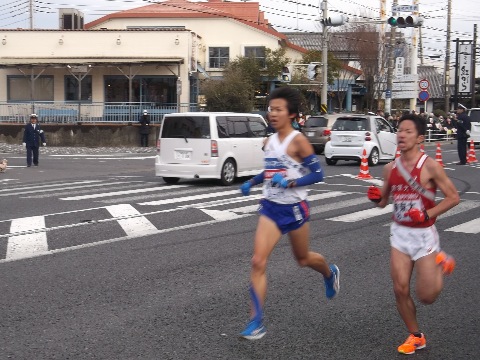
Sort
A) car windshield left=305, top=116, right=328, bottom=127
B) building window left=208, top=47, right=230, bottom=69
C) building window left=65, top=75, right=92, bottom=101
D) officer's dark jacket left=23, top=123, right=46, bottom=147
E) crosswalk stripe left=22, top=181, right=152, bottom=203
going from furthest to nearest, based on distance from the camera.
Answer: building window left=208, top=47, right=230, bottom=69 < building window left=65, top=75, right=92, bottom=101 < car windshield left=305, top=116, right=328, bottom=127 < officer's dark jacket left=23, top=123, right=46, bottom=147 < crosswalk stripe left=22, top=181, right=152, bottom=203

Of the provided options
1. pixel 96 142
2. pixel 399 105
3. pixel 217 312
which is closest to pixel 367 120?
pixel 96 142

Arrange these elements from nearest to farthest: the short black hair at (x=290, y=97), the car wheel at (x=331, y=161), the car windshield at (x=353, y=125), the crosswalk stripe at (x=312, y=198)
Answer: the short black hair at (x=290, y=97) → the crosswalk stripe at (x=312, y=198) → the car windshield at (x=353, y=125) → the car wheel at (x=331, y=161)

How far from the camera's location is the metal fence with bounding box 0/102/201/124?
3872cm

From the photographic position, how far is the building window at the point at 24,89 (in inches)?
1679

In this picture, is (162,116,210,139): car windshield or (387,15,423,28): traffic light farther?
(387,15,423,28): traffic light

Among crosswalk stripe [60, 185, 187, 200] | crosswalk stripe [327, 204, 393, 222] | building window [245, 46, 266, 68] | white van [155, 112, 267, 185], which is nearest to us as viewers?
crosswalk stripe [327, 204, 393, 222]

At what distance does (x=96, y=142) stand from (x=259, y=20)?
26567mm

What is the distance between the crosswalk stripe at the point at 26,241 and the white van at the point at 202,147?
597cm

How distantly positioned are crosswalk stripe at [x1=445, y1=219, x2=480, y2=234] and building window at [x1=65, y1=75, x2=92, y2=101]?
108 feet

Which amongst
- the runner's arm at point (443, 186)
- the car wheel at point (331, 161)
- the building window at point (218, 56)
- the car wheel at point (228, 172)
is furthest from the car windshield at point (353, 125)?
the building window at point (218, 56)

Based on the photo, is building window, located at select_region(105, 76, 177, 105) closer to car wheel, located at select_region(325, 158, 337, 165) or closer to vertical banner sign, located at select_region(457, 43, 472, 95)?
car wheel, located at select_region(325, 158, 337, 165)

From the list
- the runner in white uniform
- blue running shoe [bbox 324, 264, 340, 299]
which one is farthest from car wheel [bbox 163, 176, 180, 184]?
the runner in white uniform

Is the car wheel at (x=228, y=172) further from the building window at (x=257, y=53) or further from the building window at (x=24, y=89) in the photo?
the building window at (x=257, y=53)

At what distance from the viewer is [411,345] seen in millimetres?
5793
